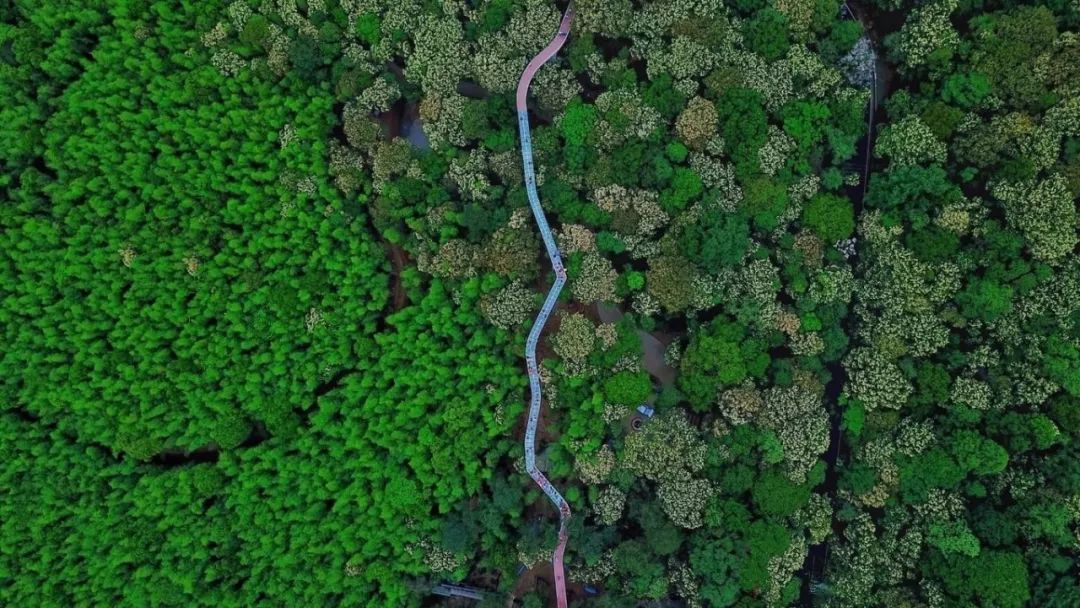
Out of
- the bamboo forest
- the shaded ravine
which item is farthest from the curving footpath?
the shaded ravine

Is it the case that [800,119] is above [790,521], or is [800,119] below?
above

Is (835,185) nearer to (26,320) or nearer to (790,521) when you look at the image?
(790,521)

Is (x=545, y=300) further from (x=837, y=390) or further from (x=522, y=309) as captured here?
(x=837, y=390)

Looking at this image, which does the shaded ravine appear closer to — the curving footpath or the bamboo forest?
the bamboo forest

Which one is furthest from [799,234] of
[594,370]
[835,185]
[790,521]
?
[790,521]

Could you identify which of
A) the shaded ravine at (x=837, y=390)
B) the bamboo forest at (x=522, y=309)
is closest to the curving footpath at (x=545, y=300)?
the bamboo forest at (x=522, y=309)

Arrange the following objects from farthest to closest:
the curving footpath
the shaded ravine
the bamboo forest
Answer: the shaded ravine → the curving footpath → the bamboo forest

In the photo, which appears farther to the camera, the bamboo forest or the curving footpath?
the curving footpath

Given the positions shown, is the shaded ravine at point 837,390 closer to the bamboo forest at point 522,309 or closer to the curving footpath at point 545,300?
the bamboo forest at point 522,309
